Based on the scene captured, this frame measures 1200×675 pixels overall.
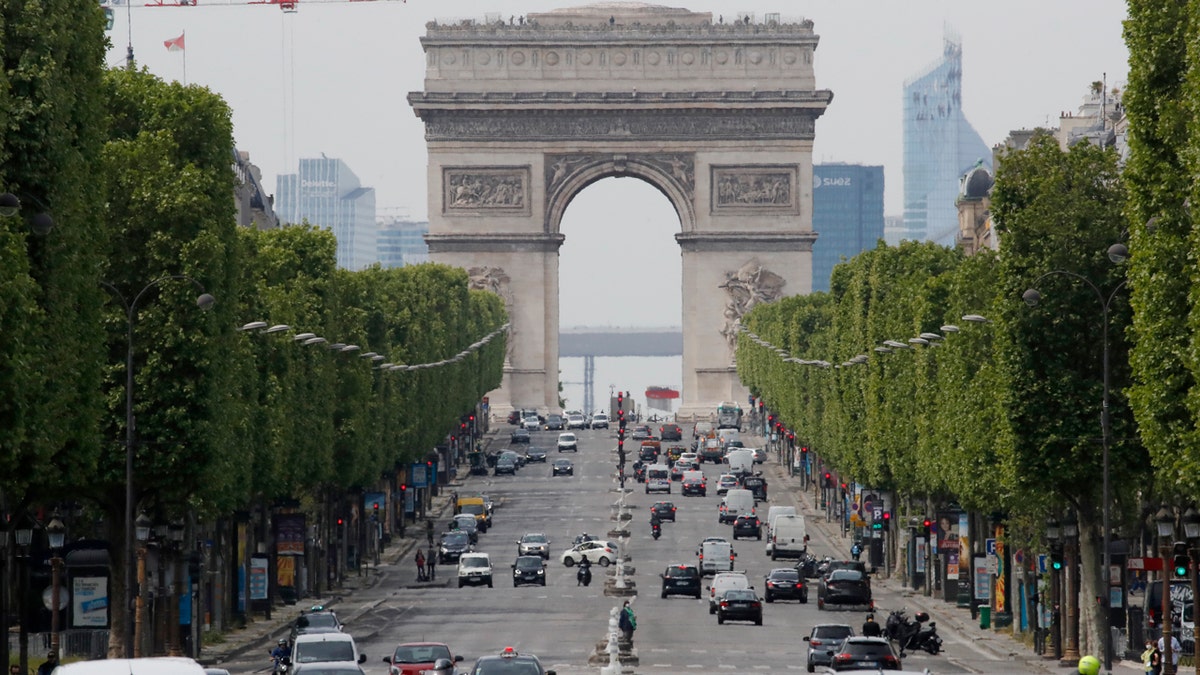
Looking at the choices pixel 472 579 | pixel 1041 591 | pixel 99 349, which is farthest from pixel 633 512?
pixel 99 349

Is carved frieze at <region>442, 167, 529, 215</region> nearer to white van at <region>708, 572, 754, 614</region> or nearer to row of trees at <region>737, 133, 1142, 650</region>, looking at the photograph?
row of trees at <region>737, 133, 1142, 650</region>

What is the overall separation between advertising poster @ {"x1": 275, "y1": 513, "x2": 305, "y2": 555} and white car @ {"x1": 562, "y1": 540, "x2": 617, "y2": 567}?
77.1ft

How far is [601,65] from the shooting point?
184m

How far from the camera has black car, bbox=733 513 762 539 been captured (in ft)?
378

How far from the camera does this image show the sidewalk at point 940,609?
65812 mm

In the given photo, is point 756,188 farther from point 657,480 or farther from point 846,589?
point 846,589

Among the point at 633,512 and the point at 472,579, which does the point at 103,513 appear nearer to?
the point at 472,579

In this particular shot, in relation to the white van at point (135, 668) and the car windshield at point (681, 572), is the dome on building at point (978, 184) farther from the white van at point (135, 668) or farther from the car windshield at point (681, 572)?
the white van at point (135, 668)

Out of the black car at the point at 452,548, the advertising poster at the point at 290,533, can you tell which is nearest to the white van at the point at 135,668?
the advertising poster at the point at 290,533

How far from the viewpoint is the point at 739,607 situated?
74812mm

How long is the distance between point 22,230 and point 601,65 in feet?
460

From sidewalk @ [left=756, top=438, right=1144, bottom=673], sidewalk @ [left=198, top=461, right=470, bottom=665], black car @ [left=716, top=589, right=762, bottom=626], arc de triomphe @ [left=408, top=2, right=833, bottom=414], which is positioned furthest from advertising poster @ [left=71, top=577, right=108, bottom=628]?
arc de triomphe @ [left=408, top=2, right=833, bottom=414]

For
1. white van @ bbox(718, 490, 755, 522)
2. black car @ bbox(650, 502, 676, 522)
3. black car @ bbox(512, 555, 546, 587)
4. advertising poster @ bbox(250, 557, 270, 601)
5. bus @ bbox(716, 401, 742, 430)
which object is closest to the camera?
advertising poster @ bbox(250, 557, 270, 601)

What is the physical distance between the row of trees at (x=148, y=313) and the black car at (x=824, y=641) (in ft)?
49.2
